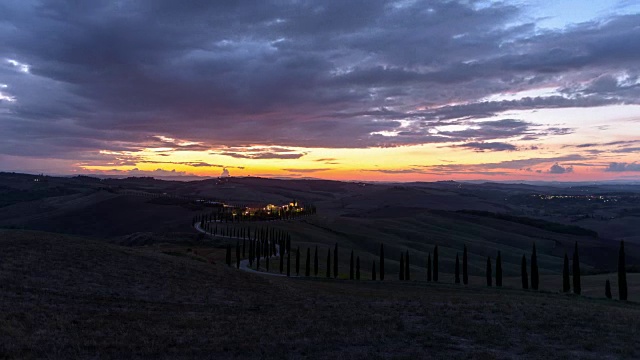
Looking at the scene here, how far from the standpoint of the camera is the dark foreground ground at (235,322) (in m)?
19.6

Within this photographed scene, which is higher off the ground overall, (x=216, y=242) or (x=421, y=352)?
(x=421, y=352)

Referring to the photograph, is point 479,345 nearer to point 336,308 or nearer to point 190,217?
point 336,308

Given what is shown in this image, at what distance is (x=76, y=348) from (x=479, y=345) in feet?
55.6

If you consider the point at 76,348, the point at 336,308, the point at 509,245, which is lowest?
the point at 509,245

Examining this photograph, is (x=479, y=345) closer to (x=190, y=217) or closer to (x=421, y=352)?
(x=421, y=352)

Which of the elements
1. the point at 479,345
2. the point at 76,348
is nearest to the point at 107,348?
the point at 76,348

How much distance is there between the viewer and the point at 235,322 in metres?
26.0

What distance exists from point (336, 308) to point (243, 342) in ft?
41.1

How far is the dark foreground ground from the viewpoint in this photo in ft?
64.4

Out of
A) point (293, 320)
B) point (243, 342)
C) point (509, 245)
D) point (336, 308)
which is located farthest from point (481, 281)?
point (509, 245)

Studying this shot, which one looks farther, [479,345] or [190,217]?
[190,217]

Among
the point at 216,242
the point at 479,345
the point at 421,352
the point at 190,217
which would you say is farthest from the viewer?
the point at 190,217

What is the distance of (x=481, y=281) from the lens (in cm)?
7856

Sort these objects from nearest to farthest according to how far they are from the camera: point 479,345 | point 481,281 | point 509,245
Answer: point 479,345 < point 481,281 < point 509,245
